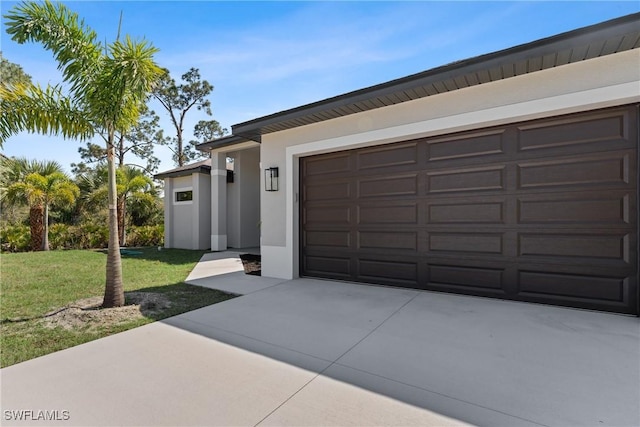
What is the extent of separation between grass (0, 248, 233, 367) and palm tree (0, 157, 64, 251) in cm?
424

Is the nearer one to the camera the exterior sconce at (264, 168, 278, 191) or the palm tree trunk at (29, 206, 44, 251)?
the exterior sconce at (264, 168, 278, 191)

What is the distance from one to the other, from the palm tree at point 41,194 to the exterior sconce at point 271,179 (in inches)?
435

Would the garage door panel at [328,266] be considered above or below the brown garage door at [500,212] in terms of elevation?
below

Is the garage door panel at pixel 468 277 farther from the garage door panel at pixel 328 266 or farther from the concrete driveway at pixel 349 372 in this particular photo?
the garage door panel at pixel 328 266

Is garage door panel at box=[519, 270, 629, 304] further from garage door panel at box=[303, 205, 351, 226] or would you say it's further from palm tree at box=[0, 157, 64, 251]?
palm tree at box=[0, 157, 64, 251]

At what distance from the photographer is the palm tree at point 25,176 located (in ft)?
38.3

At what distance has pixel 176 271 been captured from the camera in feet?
24.8

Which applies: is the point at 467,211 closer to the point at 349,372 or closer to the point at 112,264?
the point at 349,372

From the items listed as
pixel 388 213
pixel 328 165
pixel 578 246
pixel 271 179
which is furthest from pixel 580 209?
pixel 271 179

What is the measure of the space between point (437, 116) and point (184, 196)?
39.2 ft

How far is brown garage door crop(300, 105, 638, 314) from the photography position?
390cm

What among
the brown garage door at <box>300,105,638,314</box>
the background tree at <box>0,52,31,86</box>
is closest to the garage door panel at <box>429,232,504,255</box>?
the brown garage door at <box>300,105,638,314</box>


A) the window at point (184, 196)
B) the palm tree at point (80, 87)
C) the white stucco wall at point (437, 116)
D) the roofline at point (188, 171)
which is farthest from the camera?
the window at point (184, 196)

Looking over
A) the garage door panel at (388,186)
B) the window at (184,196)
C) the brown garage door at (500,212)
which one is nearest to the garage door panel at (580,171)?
the brown garage door at (500,212)
